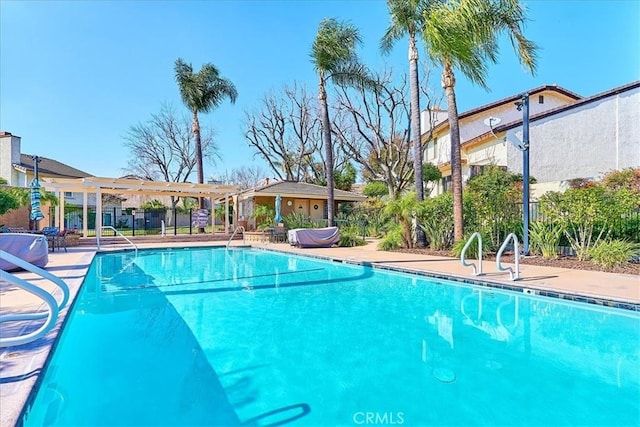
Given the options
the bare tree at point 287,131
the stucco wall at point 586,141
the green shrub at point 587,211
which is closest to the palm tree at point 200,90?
the bare tree at point 287,131

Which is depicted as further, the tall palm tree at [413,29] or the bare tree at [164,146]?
the bare tree at [164,146]

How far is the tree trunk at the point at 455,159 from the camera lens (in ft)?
40.1

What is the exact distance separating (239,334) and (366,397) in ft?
8.08

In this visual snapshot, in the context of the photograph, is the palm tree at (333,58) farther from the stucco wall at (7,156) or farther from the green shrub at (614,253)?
the stucco wall at (7,156)

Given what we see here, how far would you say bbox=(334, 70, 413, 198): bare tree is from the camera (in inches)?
1027

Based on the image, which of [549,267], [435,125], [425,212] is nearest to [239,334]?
[549,267]

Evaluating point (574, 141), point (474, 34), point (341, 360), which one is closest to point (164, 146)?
point (474, 34)

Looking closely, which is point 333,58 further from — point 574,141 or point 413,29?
point 574,141

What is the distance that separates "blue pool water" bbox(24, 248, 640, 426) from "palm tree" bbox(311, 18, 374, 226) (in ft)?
36.8

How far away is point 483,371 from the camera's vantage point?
413 cm

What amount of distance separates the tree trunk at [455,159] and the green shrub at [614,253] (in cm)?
376

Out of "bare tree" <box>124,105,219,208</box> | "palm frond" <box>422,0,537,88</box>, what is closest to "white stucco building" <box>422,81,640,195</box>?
"palm frond" <box>422,0,537,88</box>

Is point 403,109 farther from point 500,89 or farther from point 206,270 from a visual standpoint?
point 206,270
